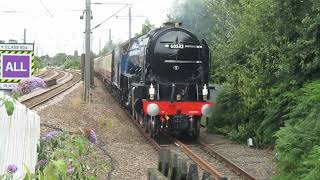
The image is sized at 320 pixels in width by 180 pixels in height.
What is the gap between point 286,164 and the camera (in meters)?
8.92

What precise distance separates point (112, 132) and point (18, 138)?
37.0 ft

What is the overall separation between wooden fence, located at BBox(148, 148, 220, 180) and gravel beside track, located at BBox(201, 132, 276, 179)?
7.82 feet

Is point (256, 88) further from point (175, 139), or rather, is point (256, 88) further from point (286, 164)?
point (286, 164)

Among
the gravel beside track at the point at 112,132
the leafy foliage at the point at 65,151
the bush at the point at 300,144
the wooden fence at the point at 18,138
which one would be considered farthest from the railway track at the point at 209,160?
the leafy foliage at the point at 65,151

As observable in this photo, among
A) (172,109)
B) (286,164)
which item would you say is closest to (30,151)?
(286,164)

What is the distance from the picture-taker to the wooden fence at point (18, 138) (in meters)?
4.93

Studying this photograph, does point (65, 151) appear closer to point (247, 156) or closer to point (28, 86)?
point (28, 86)

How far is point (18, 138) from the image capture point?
573 centimetres

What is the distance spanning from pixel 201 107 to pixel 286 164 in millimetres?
6364

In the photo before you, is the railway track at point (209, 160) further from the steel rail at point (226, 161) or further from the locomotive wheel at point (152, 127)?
the locomotive wheel at point (152, 127)

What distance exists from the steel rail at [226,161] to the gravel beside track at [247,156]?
0.22 metres

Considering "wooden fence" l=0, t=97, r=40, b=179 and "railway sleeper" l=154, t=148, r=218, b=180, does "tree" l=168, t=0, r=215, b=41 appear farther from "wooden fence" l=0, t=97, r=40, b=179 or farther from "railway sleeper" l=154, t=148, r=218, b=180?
"wooden fence" l=0, t=97, r=40, b=179

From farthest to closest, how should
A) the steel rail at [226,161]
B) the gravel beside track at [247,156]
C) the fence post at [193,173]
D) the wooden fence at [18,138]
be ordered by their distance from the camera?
the gravel beside track at [247,156]
the steel rail at [226,161]
the fence post at [193,173]
the wooden fence at [18,138]

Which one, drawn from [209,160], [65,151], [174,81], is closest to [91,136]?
[65,151]
